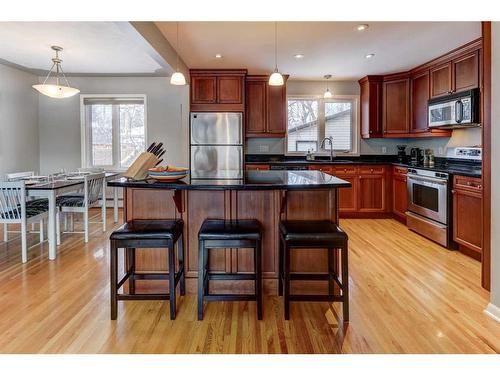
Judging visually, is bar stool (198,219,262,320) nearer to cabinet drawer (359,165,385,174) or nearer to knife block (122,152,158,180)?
knife block (122,152,158,180)

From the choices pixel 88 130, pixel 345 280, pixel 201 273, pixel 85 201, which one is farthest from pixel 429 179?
pixel 88 130

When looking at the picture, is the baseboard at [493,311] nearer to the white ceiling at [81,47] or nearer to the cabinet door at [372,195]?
the cabinet door at [372,195]

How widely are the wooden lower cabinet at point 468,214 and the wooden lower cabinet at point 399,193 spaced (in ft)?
4.13

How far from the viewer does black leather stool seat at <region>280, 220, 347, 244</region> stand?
217 cm

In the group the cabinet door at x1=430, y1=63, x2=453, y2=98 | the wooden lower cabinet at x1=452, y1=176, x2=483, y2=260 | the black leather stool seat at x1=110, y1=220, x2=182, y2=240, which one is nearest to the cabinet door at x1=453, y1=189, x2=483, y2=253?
the wooden lower cabinet at x1=452, y1=176, x2=483, y2=260

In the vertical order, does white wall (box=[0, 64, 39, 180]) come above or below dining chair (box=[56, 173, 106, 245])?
above

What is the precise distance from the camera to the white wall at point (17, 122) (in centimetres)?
544

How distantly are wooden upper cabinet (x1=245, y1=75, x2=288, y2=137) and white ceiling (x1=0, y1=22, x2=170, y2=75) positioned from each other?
1611mm

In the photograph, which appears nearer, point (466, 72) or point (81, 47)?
point (466, 72)

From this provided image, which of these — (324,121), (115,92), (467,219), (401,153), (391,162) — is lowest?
(467,219)

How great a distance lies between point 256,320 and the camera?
7.47ft

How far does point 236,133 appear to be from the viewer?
5691 millimetres

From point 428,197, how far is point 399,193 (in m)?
1.06

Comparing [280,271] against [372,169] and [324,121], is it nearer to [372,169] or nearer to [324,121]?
[372,169]
